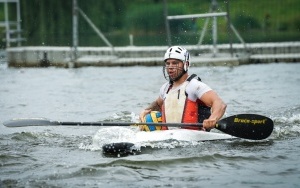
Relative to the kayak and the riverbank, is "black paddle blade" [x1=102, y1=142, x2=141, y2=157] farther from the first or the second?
the riverbank

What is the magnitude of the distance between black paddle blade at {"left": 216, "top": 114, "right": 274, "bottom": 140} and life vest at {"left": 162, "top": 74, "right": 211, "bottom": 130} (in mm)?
383

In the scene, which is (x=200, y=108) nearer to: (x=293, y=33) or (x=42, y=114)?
(x=42, y=114)

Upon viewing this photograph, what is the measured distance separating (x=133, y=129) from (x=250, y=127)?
7.46ft

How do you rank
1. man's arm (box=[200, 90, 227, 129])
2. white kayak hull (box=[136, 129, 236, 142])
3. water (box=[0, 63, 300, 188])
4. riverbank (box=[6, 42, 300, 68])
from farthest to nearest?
riverbank (box=[6, 42, 300, 68]) < white kayak hull (box=[136, 129, 236, 142]) < man's arm (box=[200, 90, 227, 129]) < water (box=[0, 63, 300, 188])

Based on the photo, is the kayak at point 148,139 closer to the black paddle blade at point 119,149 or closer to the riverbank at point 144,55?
the black paddle blade at point 119,149

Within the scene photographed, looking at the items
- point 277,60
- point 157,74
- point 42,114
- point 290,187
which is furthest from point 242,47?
point 290,187

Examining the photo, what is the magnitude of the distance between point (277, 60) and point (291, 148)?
1152 cm

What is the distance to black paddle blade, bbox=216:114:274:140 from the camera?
10.3 metres

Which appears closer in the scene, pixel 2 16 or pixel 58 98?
pixel 58 98

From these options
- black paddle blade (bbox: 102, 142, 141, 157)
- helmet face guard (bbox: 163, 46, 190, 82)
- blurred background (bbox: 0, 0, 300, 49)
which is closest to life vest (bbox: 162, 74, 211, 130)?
helmet face guard (bbox: 163, 46, 190, 82)

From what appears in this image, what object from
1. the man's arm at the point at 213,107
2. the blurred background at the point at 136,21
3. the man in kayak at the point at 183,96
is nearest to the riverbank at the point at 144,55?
the blurred background at the point at 136,21

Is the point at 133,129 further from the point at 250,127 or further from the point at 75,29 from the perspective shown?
the point at 75,29

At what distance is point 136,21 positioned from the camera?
26.0 metres

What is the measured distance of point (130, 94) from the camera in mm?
16531
